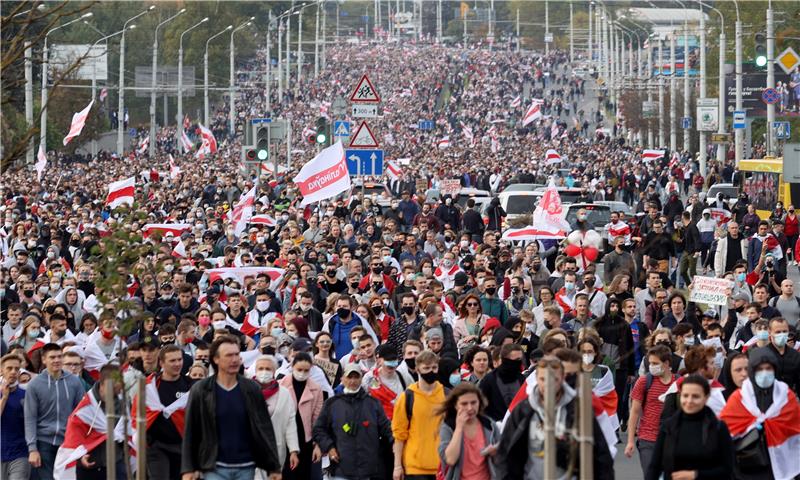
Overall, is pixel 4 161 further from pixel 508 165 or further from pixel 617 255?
pixel 508 165

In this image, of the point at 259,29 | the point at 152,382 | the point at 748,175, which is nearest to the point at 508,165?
the point at 748,175

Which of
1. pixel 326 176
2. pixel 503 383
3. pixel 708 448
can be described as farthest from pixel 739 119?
pixel 708 448

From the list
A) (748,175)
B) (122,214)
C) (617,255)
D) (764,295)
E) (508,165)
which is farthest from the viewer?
(508,165)

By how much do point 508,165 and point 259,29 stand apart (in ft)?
290

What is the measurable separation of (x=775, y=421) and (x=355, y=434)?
246 cm

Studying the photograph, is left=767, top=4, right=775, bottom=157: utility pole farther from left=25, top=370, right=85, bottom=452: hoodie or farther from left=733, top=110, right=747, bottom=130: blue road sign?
left=25, top=370, right=85, bottom=452: hoodie

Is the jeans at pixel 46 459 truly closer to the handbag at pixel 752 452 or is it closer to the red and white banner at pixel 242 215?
the handbag at pixel 752 452

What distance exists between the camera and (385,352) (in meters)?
12.7

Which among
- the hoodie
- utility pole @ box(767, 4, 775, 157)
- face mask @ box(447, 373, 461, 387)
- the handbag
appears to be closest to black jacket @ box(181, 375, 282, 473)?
face mask @ box(447, 373, 461, 387)

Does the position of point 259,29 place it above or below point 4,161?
above

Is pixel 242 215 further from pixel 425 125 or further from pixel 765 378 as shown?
pixel 425 125

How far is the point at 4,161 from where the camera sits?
1034cm

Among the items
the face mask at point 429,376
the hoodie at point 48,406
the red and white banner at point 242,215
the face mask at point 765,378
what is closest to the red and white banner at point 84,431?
the hoodie at point 48,406

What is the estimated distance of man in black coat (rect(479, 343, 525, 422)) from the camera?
1233 cm
